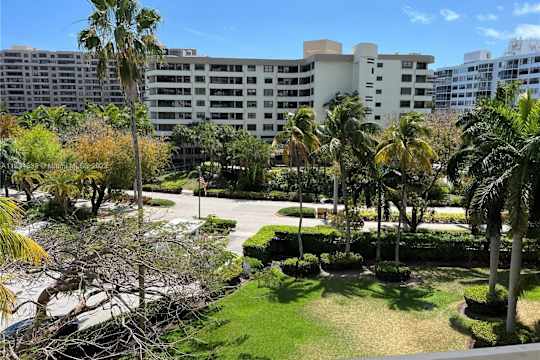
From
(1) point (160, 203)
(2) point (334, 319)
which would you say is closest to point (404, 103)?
(1) point (160, 203)

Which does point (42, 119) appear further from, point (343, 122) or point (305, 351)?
point (305, 351)

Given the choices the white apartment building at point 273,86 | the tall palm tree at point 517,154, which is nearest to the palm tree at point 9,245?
the tall palm tree at point 517,154

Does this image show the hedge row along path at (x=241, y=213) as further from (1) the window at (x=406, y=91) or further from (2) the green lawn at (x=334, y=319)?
(1) the window at (x=406, y=91)

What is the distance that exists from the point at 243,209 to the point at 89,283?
28934mm

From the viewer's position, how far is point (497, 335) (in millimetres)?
12633

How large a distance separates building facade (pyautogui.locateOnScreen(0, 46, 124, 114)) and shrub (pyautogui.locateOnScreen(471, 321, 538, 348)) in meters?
119

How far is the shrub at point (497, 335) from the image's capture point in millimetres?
12211

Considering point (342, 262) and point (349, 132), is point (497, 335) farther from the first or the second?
point (349, 132)

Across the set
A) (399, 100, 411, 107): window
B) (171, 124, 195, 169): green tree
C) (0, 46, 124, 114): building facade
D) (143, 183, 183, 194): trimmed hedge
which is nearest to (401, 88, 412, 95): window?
(399, 100, 411, 107): window

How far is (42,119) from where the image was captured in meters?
53.8

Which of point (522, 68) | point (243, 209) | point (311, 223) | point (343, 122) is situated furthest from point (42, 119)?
point (522, 68)

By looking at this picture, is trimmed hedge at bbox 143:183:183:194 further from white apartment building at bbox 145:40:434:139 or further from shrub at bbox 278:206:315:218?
white apartment building at bbox 145:40:434:139

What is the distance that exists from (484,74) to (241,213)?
284 ft

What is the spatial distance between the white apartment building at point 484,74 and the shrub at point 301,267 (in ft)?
229
